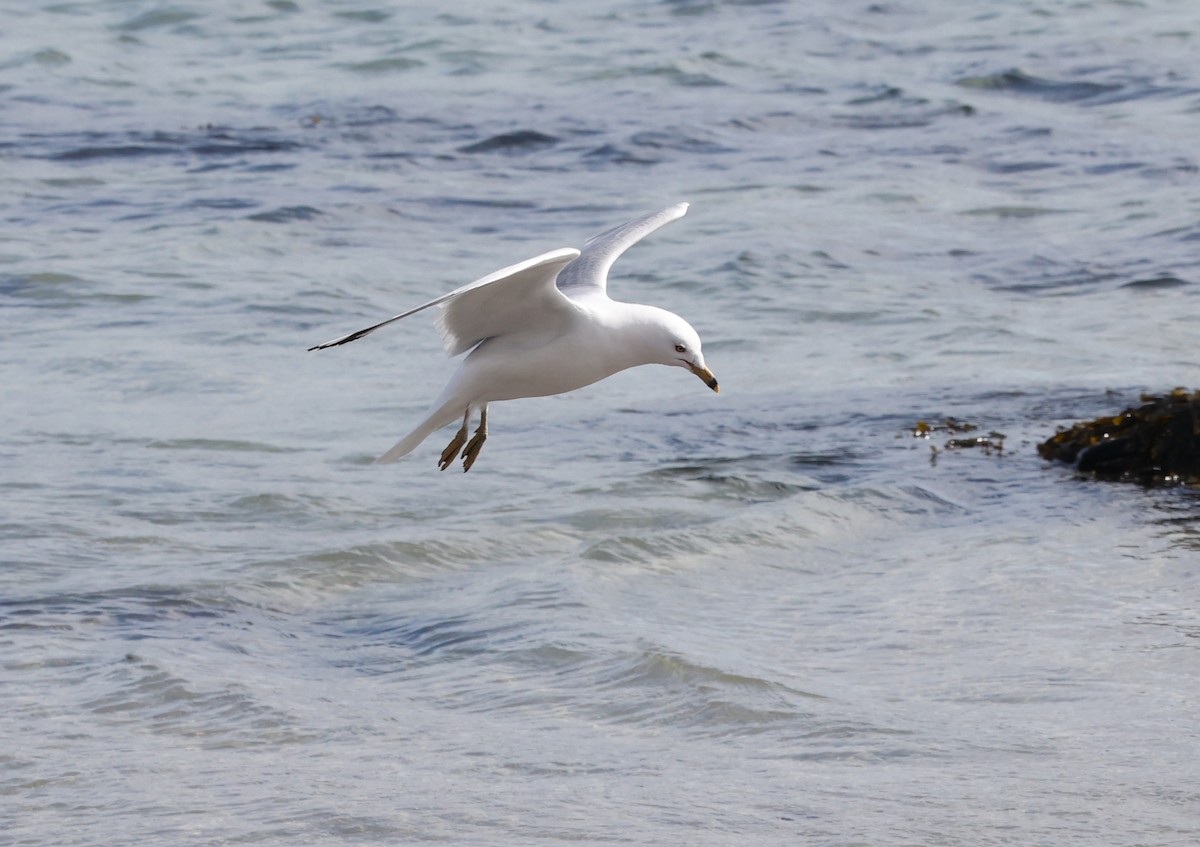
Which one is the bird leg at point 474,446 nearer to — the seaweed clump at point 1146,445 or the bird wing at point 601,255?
→ the bird wing at point 601,255

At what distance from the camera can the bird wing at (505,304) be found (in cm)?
602

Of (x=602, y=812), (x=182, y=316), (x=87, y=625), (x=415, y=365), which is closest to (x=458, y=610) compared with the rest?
(x=87, y=625)

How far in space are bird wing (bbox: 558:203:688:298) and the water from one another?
1361 mm

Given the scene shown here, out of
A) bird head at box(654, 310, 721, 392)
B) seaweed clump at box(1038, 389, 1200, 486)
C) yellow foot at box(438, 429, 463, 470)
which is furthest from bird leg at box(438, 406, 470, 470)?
seaweed clump at box(1038, 389, 1200, 486)

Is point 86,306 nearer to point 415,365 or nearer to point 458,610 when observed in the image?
point 415,365

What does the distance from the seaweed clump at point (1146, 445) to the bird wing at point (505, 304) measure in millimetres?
3841

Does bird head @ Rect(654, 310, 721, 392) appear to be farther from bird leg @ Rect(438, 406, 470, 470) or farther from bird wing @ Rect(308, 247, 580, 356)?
bird leg @ Rect(438, 406, 470, 470)

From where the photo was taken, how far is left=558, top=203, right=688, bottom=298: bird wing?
733 centimetres

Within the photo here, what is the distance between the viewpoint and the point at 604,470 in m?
9.95

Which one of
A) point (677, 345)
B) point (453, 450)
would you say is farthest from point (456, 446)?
point (677, 345)

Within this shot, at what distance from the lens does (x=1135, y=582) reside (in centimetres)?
786

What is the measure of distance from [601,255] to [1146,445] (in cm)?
330

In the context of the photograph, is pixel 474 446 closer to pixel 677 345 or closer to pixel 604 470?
pixel 677 345

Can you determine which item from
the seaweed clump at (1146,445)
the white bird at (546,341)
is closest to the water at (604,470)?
the seaweed clump at (1146,445)
